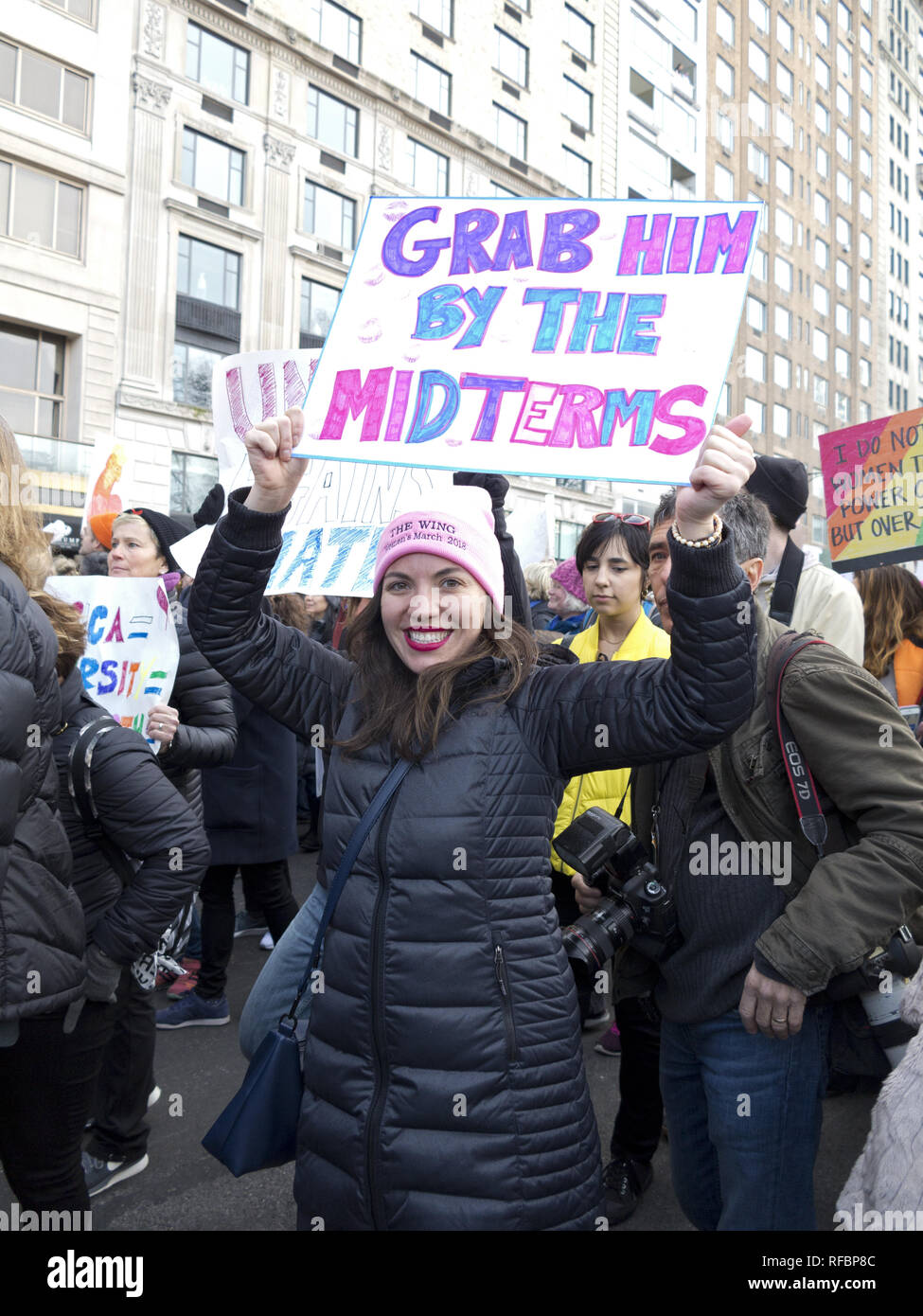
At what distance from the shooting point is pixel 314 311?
76.3 feet

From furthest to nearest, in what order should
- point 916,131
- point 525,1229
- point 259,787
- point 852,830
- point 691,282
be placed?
1. point 916,131
2. point 259,787
3. point 691,282
4. point 852,830
5. point 525,1229

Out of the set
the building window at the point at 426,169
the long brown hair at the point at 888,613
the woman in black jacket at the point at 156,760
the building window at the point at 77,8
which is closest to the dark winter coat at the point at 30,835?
the woman in black jacket at the point at 156,760

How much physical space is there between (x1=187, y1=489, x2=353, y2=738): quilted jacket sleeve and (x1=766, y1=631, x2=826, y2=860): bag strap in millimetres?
851

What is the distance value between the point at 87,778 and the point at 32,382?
18.6 metres

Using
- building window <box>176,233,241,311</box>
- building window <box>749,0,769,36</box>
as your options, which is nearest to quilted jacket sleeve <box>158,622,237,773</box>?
building window <box>176,233,241,311</box>

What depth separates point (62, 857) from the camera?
2.03 meters

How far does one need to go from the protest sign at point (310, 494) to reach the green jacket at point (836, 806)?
3.99ft

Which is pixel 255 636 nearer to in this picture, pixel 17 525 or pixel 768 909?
pixel 17 525

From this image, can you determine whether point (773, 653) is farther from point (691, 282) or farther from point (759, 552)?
point (691, 282)

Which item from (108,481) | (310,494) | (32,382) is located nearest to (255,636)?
(310,494)

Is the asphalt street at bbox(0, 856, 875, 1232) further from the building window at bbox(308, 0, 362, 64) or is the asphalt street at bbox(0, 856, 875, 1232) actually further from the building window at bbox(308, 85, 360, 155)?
the building window at bbox(308, 0, 362, 64)

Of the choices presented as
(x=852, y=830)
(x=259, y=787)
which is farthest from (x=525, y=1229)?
(x=259, y=787)

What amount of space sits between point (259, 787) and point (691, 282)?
118 inches

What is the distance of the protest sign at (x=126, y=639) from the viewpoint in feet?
10.9
